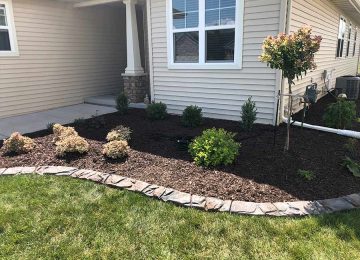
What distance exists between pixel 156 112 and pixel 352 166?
4.21m

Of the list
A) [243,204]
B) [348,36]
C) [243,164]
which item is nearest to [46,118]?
[243,164]

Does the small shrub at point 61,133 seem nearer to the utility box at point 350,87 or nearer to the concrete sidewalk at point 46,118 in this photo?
the concrete sidewalk at point 46,118

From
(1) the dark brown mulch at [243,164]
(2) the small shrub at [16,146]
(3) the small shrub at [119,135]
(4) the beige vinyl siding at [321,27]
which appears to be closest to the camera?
(1) the dark brown mulch at [243,164]

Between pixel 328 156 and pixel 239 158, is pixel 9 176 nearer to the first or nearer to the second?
pixel 239 158

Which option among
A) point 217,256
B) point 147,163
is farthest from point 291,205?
point 147,163

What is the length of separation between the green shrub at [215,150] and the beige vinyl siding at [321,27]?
3.07 metres

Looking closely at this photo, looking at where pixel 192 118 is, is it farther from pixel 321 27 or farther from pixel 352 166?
pixel 321 27

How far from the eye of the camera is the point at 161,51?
7391mm

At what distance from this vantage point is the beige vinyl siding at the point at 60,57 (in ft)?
25.7

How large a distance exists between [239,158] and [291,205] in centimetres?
136

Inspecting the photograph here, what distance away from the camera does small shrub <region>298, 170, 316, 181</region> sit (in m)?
3.85

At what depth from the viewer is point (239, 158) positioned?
4.54 metres

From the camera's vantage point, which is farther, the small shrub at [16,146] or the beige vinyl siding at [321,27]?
the beige vinyl siding at [321,27]

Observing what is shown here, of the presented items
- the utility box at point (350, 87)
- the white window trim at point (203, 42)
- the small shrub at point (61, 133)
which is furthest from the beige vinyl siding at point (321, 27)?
the small shrub at point (61, 133)
